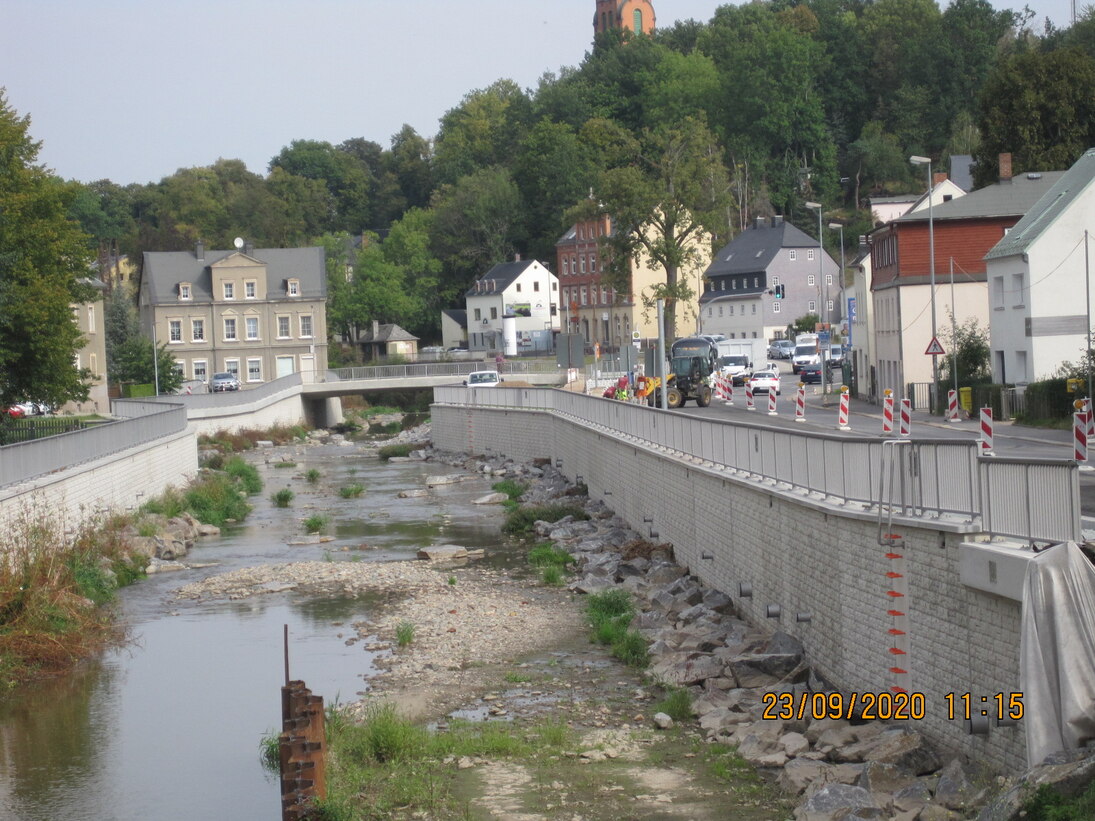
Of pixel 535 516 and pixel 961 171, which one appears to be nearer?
pixel 535 516

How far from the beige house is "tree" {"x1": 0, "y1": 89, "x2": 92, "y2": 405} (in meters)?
47.8

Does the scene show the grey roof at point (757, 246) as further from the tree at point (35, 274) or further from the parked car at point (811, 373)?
the tree at point (35, 274)

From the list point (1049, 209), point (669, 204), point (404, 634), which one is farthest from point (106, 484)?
point (669, 204)

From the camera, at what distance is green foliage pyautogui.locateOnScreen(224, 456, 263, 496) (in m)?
46.7

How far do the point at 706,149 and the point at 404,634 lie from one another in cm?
7337

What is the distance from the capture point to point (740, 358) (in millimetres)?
68250

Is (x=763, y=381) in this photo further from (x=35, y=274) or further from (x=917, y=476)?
(x=917, y=476)

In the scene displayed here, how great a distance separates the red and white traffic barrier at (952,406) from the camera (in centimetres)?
3812

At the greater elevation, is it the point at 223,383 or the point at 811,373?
the point at 223,383

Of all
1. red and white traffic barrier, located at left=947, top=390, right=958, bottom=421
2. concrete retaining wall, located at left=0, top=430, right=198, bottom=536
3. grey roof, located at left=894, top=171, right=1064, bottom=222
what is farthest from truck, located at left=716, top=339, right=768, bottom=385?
concrete retaining wall, located at left=0, top=430, right=198, bottom=536

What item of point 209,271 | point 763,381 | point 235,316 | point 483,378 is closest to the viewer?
point 763,381

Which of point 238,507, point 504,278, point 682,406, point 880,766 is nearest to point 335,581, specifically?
point 238,507

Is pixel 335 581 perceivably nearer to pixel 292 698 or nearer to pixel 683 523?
pixel 683 523
